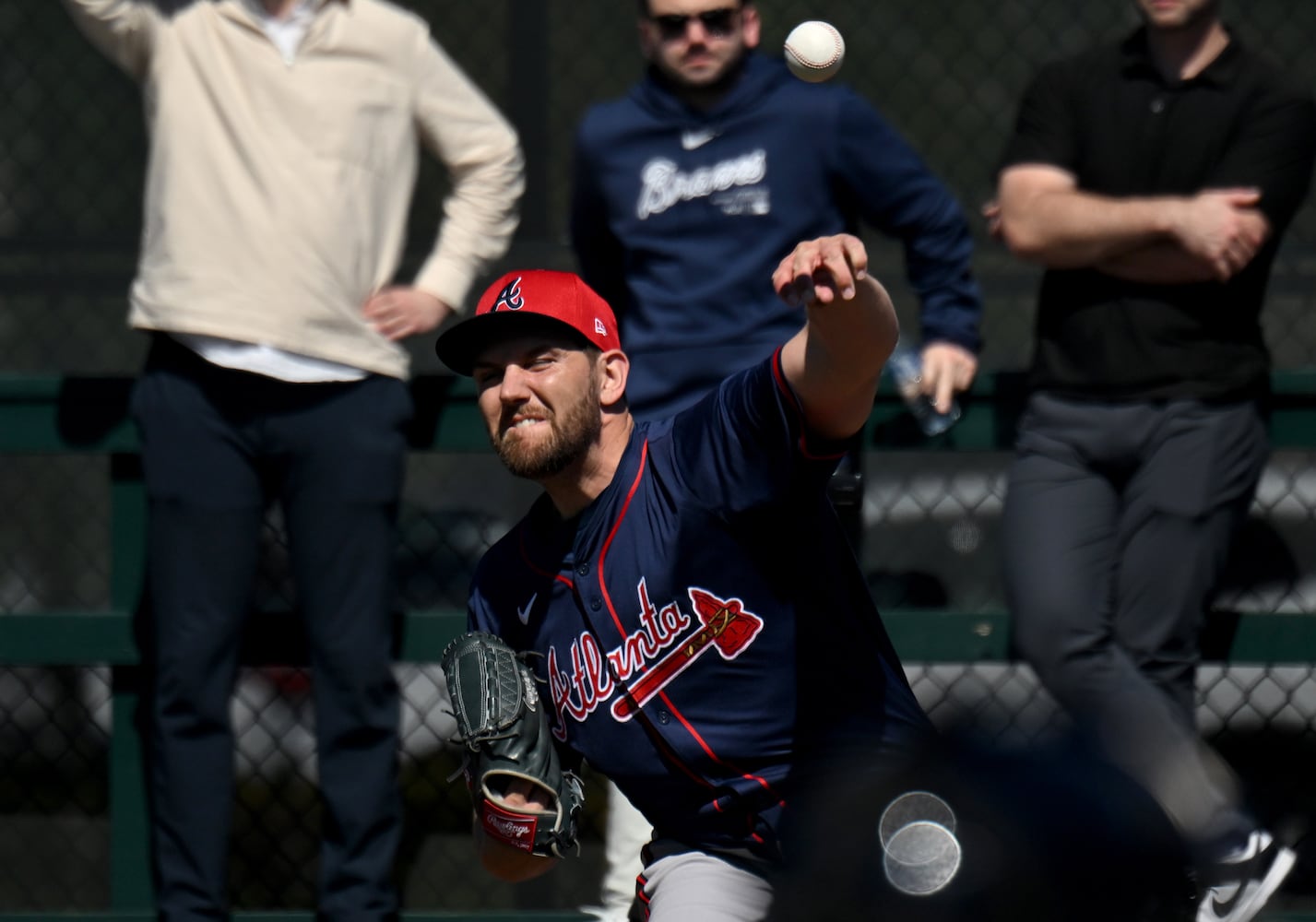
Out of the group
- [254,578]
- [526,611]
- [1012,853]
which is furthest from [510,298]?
[1012,853]

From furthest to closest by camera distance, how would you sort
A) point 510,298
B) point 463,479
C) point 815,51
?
point 463,479 → point 815,51 → point 510,298

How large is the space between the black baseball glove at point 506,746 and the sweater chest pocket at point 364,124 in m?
1.33

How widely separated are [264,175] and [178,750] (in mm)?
1230

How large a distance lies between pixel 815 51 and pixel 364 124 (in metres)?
1.03

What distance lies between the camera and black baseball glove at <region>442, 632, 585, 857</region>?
10.3 feet

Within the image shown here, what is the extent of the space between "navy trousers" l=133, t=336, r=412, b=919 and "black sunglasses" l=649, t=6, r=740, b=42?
0.94m

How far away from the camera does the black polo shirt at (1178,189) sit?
3.83 m

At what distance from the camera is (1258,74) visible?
390 cm

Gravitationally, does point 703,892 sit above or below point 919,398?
below

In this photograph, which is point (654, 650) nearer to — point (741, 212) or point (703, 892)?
point (703, 892)

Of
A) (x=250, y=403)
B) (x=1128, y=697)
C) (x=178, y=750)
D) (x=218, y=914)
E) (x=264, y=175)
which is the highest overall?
(x=264, y=175)

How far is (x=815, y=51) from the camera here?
3730mm

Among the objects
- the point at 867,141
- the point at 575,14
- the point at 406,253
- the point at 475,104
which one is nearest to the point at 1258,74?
the point at 867,141

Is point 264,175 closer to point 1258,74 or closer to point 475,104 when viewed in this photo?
point 475,104
